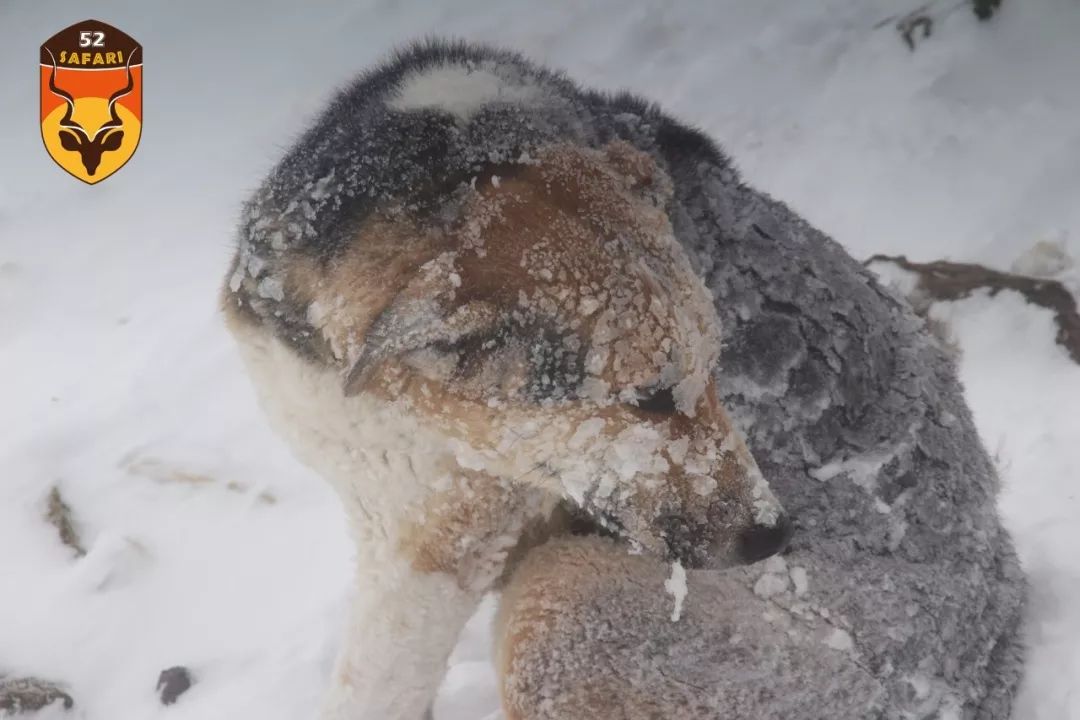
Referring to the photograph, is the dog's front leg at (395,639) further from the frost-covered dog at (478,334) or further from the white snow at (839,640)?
the white snow at (839,640)

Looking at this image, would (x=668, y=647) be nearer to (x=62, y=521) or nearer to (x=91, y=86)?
(x=62, y=521)

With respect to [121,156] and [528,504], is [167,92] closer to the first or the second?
[121,156]

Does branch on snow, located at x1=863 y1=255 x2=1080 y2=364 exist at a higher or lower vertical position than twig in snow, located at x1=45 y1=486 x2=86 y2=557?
higher

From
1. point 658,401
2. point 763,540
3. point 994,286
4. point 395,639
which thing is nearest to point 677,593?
point 763,540

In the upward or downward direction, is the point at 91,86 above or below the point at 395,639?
above

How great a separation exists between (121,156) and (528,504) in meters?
3.43

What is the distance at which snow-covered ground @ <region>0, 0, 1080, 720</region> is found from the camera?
3.30 m

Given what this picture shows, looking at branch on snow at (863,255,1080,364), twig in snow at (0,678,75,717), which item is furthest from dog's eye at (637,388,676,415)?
twig in snow at (0,678,75,717)

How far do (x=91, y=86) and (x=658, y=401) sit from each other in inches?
137

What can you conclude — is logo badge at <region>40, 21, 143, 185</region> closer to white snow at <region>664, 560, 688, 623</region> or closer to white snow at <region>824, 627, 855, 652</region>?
white snow at <region>664, 560, 688, 623</region>

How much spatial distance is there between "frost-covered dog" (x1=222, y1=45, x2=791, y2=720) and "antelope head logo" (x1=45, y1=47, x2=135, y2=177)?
7.13 feet

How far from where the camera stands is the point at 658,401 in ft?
5.75

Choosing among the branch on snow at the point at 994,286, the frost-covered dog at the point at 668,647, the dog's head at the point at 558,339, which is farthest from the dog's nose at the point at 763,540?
the branch on snow at the point at 994,286

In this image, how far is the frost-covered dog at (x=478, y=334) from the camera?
5.50ft
